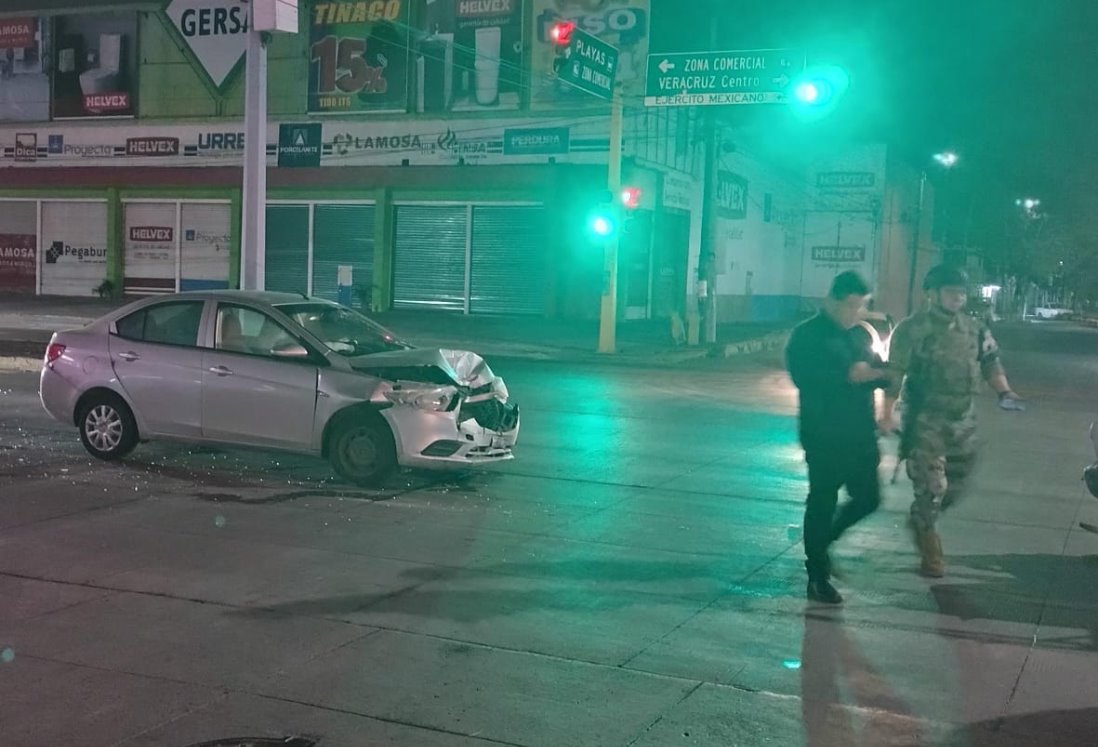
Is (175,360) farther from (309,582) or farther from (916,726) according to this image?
(916,726)

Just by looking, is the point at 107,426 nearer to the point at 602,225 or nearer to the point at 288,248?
the point at 602,225

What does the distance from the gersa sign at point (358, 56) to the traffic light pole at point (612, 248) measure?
11.3m

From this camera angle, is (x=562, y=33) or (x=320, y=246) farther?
(x=320, y=246)

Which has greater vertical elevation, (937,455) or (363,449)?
(937,455)

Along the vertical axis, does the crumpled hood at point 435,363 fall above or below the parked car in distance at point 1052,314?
above

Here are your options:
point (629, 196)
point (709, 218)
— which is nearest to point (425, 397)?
point (629, 196)

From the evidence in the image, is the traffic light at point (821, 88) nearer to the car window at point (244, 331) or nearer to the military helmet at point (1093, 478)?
the car window at point (244, 331)

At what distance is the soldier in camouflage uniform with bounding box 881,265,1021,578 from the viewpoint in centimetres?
709

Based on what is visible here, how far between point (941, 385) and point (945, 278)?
26.2 inches

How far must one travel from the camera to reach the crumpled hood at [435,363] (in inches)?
381

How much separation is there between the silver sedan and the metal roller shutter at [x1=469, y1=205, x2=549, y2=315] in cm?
2230

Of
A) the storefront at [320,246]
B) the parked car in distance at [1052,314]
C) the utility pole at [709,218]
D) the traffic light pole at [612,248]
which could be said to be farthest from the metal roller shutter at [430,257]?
the parked car in distance at [1052,314]

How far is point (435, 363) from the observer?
9.76 m

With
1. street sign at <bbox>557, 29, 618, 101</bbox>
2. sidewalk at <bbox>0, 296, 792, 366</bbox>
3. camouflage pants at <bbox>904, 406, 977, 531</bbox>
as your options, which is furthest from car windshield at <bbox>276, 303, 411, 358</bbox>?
street sign at <bbox>557, 29, 618, 101</bbox>
